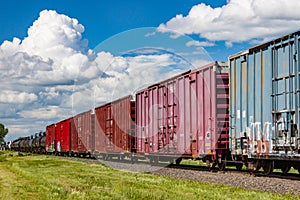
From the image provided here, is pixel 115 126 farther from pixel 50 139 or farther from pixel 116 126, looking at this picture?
pixel 50 139

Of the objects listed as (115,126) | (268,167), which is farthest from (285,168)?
(115,126)

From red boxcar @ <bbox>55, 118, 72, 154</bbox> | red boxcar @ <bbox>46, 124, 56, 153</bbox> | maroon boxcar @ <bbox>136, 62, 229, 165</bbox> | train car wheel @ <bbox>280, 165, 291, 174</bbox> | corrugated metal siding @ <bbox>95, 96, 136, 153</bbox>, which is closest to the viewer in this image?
train car wheel @ <bbox>280, 165, 291, 174</bbox>

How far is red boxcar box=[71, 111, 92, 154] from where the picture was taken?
4572cm

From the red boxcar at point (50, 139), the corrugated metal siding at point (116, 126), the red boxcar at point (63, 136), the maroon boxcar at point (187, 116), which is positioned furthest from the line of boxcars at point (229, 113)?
the red boxcar at point (50, 139)

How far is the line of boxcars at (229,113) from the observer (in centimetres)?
1708

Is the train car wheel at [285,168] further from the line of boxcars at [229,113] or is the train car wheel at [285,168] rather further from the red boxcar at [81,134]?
the red boxcar at [81,134]

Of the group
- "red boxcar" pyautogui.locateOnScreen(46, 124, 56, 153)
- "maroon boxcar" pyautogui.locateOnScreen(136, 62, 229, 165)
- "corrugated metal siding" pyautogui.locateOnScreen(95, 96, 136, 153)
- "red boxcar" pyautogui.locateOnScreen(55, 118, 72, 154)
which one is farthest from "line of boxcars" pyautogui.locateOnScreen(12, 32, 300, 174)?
"red boxcar" pyautogui.locateOnScreen(46, 124, 56, 153)

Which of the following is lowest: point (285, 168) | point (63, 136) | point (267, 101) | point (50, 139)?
point (50, 139)

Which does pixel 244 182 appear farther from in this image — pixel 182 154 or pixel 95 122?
pixel 95 122

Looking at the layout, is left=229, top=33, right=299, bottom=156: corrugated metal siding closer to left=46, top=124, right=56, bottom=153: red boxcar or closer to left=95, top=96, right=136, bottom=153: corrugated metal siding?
left=95, top=96, right=136, bottom=153: corrugated metal siding

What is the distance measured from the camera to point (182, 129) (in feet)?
81.8

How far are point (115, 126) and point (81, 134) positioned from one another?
39.7ft

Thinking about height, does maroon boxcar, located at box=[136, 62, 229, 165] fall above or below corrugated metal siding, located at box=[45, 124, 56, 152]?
above

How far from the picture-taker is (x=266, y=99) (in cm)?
1814
